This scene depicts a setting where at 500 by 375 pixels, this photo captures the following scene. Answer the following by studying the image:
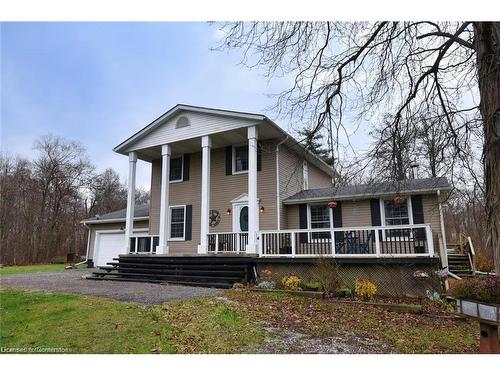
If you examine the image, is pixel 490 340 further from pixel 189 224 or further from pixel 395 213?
pixel 189 224

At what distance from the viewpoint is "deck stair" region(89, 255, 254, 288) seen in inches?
402

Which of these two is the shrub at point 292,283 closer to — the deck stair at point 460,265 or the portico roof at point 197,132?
the portico roof at point 197,132

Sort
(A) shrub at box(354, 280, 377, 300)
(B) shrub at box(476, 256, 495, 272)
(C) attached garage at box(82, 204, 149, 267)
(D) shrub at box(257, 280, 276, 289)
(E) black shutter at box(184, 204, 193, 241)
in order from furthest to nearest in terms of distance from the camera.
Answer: (C) attached garage at box(82, 204, 149, 267) < (E) black shutter at box(184, 204, 193, 241) < (B) shrub at box(476, 256, 495, 272) < (D) shrub at box(257, 280, 276, 289) < (A) shrub at box(354, 280, 377, 300)

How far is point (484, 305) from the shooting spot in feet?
12.3

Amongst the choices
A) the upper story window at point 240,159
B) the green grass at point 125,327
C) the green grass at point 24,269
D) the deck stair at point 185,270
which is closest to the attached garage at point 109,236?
the green grass at point 24,269

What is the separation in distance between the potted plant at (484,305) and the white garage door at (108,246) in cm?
1724

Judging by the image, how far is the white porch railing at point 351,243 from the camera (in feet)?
29.3

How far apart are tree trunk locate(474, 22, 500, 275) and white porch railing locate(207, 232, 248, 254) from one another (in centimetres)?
771

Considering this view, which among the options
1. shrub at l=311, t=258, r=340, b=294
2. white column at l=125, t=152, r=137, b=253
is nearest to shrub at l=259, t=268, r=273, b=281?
shrub at l=311, t=258, r=340, b=294

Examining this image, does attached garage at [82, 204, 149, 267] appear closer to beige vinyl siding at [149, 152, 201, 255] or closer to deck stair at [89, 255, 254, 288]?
beige vinyl siding at [149, 152, 201, 255]

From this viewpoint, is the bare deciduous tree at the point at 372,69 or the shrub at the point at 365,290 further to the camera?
the shrub at the point at 365,290

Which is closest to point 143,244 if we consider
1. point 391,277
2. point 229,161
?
point 229,161

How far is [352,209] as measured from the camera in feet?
40.7
